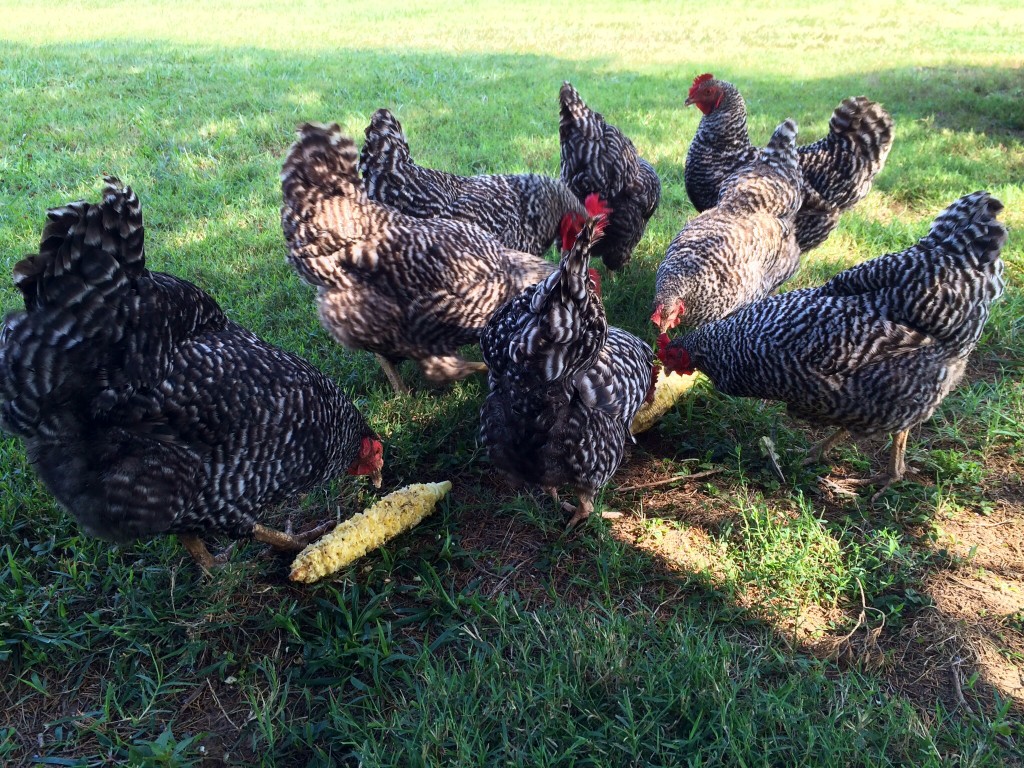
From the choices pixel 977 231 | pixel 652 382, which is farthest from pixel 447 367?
pixel 977 231

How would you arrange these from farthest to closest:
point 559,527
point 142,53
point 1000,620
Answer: point 142,53
point 559,527
point 1000,620

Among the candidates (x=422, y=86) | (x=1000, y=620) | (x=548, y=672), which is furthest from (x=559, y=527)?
(x=422, y=86)

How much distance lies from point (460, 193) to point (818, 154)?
9.59 feet

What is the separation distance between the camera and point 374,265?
12.9 ft

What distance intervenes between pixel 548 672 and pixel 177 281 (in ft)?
7.23

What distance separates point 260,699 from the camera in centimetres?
253

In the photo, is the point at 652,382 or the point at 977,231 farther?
the point at 652,382

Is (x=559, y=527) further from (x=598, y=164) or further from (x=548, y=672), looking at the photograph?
(x=598, y=164)

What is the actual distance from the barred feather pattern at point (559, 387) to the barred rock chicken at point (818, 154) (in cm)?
305

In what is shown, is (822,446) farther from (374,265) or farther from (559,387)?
(374,265)

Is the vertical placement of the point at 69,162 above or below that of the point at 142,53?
below

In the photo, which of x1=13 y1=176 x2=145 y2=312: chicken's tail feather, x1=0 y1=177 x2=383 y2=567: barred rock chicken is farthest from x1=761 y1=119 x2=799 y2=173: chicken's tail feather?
x1=13 y1=176 x2=145 y2=312: chicken's tail feather

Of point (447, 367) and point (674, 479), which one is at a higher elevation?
point (447, 367)

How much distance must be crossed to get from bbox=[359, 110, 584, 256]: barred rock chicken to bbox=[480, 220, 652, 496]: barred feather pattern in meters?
1.81
